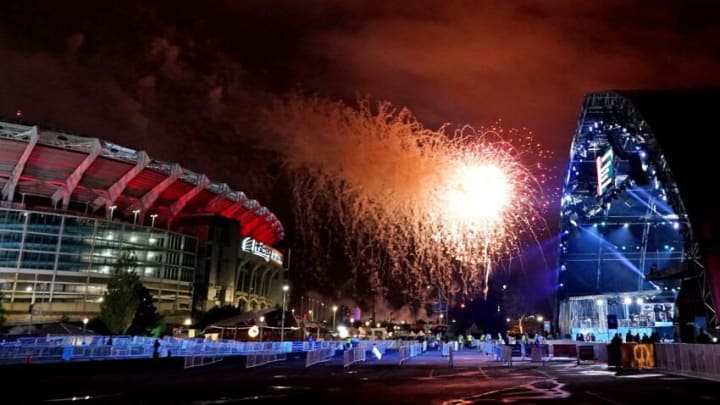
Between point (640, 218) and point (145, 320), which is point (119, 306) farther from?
point (640, 218)

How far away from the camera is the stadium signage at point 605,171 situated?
38625 millimetres

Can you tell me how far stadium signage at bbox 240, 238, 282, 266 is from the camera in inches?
3799

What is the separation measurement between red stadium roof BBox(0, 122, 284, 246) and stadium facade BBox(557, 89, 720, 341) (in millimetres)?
56865

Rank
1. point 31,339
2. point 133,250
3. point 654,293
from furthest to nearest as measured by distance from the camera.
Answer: point 133,250, point 654,293, point 31,339

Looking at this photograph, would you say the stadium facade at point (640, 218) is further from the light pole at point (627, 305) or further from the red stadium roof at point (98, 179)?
the red stadium roof at point (98, 179)

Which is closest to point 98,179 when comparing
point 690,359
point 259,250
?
point 259,250

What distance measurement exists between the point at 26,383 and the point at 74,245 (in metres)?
60.4

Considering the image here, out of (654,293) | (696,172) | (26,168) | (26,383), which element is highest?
(26,168)

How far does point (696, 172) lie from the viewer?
1182 inches

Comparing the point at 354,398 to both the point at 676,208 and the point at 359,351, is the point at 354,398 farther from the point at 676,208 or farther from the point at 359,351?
the point at 676,208

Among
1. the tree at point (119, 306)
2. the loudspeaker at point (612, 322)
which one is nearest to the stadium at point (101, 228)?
the tree at point (119, 306)

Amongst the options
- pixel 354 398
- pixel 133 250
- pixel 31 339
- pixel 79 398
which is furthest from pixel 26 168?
pixel 354 398

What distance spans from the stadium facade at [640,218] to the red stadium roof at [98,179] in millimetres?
56865

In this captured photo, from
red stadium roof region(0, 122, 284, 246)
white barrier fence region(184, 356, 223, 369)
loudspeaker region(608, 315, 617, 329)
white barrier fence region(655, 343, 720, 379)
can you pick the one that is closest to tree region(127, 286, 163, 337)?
red stadium roof region(0, 122, 284, 246)
